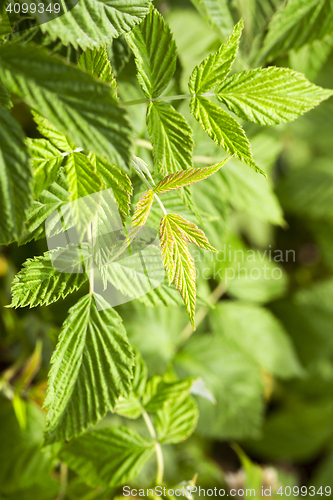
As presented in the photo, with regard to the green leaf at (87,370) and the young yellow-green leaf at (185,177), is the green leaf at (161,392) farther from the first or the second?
the young yellow-green leaf at (185,177)

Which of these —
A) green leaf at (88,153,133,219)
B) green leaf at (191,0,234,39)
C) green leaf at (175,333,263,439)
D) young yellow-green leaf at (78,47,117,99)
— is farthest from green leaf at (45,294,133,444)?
green leaf at (175,333,263,439)

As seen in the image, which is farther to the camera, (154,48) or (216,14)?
(216,14)

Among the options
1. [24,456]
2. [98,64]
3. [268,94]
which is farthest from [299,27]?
[24,456]

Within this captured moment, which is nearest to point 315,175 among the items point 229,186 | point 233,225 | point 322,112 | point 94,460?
point 322,112

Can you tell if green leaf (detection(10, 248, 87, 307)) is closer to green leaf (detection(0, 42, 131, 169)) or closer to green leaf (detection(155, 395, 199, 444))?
green leaf (detection(0, 42, 131, 169))

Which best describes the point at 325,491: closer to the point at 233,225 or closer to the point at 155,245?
the point at 233,225

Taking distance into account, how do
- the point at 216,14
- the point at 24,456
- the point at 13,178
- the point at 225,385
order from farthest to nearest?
the point at 225,385 < the point at 24,456 < the point at 216,14 < the point at 13,178

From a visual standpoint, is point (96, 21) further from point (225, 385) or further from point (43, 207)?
point (225, 385)

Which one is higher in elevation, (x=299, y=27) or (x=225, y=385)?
(x=299, y=27)
